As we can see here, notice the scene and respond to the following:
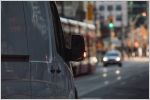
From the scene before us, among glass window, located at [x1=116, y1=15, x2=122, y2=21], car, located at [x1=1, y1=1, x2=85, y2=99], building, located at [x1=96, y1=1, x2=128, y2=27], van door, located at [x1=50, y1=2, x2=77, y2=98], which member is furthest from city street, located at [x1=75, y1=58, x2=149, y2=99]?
glass window, located at [x1=116, y1=15, x2=122, y2=21]

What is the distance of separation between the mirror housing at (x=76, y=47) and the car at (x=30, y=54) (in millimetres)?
169

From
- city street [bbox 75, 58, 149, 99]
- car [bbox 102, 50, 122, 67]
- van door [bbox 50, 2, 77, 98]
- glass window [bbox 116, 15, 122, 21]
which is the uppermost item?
glass window [bbox 116, 15, 122, 21]

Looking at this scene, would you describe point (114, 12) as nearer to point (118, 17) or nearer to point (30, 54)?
point (118, 17)

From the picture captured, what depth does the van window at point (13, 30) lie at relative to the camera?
4816 mm

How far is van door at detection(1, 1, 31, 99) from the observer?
4730 millimetres

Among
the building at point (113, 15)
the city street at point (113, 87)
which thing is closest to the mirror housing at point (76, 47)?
the city street at point (113, 87)

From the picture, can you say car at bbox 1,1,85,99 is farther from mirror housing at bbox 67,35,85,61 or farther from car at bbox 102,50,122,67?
car at bbox 102,50,122,67

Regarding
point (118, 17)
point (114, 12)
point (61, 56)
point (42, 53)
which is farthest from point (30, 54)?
point (118, 17)

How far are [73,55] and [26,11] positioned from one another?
→ 1.06 metres

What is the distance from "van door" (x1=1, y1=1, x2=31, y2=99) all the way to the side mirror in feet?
3.01

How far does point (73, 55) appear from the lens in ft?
19.7

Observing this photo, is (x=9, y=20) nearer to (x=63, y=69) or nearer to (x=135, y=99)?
(x=63, y=69)

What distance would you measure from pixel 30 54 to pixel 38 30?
268 millimetres

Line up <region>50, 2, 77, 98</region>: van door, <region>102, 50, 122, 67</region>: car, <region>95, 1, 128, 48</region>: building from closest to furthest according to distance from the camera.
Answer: <region>50, 2, 77, 98</region>: van door, <region>102, 50, 122, 67</region>: car, <region>95, 1, 128, 48</region>: building
